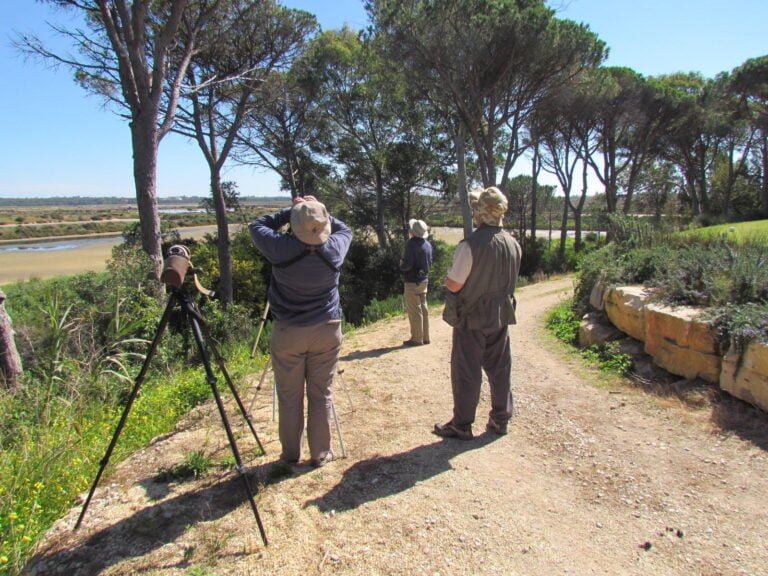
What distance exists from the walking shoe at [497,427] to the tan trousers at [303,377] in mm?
1339

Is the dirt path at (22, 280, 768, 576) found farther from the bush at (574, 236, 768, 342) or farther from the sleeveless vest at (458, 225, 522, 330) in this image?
the sleeveless vest at (458, 225, 522, 330)

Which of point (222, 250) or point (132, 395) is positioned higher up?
point (222, 250)

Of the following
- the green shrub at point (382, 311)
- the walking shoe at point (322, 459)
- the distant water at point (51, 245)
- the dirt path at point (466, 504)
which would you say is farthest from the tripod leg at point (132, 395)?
the distant water at point (51, 245)

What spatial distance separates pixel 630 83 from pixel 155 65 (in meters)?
19.3

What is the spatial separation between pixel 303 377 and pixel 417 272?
11.2 ft

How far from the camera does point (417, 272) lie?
630 cm

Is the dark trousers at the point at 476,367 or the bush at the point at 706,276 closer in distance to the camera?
the dark trousers at the point at 476,367

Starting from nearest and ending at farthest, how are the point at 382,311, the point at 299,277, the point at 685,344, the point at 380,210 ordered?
1. the point at 299,277
2. the point at 685,344
3. the point at 382,311
4. the point at 380,210

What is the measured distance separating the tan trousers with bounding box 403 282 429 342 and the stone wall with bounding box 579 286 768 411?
2.15 meters

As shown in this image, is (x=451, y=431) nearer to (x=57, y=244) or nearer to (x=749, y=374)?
(x=749, y=374)

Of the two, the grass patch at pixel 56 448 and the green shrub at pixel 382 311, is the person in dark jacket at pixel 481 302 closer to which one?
the grass patch at pixel 56 448

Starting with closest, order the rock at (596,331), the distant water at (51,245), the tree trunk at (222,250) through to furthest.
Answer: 1. the rock at (596,331)
2. the tree trunk at (222,250)
3. the distant water at (51,245)

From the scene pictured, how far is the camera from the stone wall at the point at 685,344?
3775mm

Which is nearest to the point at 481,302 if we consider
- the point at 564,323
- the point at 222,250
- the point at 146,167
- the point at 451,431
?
the point at 451,431
